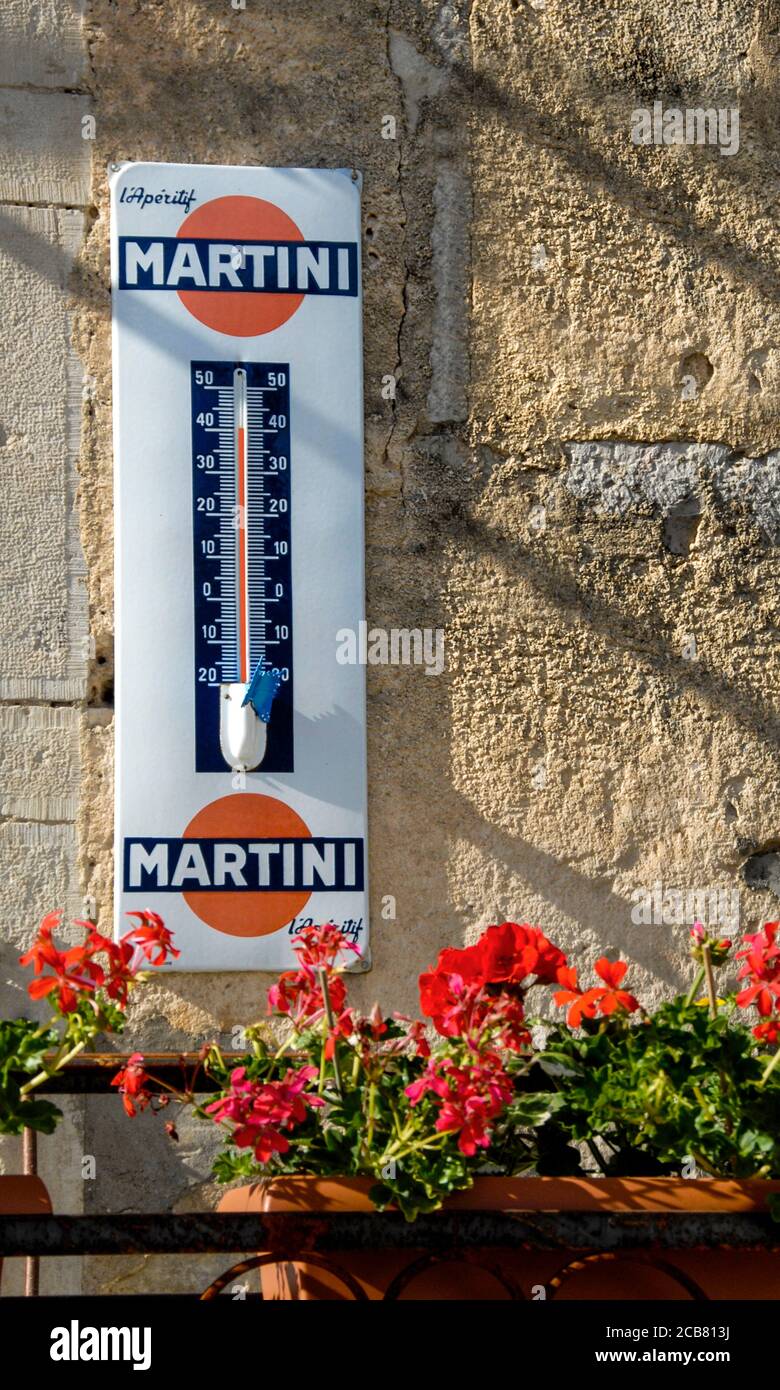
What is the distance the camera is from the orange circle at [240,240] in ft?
10.2

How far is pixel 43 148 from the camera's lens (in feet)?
10.3

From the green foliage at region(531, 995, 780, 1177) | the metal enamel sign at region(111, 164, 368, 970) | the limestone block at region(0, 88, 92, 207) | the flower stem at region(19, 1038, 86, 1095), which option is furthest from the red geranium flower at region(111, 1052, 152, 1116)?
the limestone block at region(0, 88, 92, 207)

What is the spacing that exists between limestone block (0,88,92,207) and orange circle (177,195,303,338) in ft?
0.82

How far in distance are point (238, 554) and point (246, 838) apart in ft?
1.77

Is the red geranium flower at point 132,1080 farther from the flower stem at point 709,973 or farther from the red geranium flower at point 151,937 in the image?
the flower stem at point 709,973

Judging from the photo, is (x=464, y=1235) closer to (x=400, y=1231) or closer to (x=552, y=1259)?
(x=400, y=1231)

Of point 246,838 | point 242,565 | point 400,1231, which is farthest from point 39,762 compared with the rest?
point 400,1231

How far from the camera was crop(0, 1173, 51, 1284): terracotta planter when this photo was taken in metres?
2.16

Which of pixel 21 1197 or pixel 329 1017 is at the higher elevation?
pixel 329 1017

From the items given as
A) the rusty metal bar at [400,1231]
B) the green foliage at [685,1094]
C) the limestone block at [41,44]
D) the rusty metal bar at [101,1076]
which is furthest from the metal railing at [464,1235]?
the limestone block at [41,44]

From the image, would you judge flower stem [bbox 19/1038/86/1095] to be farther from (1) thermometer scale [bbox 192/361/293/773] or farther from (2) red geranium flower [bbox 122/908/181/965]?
(1) thermometer scale [bbox 192/361/293/773]

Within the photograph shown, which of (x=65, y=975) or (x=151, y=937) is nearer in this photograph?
(x=65, y=975)

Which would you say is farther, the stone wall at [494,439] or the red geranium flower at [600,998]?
the stone wall at [494,439]
